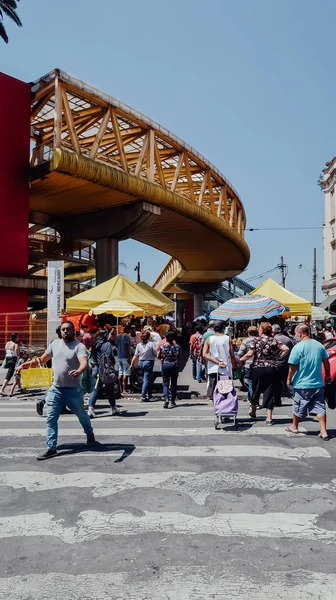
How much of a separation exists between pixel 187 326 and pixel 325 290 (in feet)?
47.2

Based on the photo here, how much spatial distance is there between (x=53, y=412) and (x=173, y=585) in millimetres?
3589

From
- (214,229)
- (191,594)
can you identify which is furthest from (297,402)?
(214,229)

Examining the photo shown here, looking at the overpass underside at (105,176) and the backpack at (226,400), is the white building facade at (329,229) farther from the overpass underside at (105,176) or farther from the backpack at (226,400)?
the backpack at (226,400)

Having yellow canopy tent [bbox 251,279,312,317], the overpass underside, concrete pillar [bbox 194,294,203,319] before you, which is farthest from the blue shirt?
concrete pillar [bbox 194,294,203,319]

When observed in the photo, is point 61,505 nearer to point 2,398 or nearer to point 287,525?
point 287,525

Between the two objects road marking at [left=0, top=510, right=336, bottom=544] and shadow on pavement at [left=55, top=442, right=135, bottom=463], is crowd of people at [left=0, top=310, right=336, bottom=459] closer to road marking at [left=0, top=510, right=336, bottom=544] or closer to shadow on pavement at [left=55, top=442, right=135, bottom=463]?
shadow on pavement at [left=55, top=442, right=135, bottom=463]

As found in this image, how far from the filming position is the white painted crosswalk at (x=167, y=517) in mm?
3330

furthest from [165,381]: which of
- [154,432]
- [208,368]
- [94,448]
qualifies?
[94,448]

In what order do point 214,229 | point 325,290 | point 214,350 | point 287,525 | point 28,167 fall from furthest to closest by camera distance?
point 325,290, point 214,229, point 28,167, point 214,350, point 287,525

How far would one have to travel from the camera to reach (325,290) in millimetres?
41625

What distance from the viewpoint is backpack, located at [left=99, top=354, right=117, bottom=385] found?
9.17 metres

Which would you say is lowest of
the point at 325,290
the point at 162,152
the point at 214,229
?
the point at 325,290

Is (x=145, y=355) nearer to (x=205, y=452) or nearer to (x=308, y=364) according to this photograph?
(x=308, y=364)

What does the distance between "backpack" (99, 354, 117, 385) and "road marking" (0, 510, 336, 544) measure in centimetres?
470
